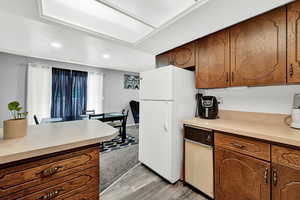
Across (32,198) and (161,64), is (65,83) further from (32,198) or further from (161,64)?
(32,198)

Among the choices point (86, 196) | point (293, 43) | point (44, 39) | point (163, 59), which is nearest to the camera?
point (86, 196)

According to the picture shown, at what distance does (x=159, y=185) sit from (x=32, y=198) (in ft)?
4.58

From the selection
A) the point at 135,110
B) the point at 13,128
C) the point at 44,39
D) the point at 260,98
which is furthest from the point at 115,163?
the point at 135,110

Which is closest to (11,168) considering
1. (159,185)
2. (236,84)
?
(159,185)

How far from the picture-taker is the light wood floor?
1.51m

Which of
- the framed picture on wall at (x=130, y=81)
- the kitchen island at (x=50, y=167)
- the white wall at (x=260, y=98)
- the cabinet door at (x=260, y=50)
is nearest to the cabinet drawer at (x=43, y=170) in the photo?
the kitchen island at (x=50, y=167)

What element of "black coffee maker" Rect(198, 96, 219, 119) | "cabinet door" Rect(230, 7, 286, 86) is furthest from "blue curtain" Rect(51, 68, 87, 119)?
"cabinet door" Rect(230, 7, 286, 86)

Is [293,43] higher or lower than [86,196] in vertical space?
higher

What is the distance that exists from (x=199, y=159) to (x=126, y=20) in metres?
1.95

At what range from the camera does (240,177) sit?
3.92 ft

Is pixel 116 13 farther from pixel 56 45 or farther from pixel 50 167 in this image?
pixel 56 45

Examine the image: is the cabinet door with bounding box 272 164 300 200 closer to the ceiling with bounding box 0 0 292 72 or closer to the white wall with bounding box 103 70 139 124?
the ceiling with bounding box 0 0 292 72

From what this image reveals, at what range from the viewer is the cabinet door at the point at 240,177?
107cm

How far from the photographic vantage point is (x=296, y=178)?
925 mm
